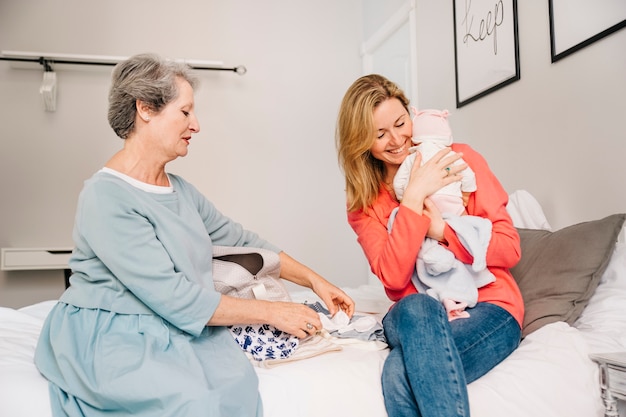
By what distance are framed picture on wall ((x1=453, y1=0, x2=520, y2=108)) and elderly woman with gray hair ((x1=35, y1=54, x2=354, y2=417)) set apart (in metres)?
1.44

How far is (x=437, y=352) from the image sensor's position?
3.79ft

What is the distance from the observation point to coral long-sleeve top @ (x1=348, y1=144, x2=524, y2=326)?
55.2 inches

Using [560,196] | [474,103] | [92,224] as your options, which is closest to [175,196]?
[92,224]

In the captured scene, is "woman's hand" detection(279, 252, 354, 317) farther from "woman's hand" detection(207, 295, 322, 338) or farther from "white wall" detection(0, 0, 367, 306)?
"white wall" detection(0, 0, 367, 306)

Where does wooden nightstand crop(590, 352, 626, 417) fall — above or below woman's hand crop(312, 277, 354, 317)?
below

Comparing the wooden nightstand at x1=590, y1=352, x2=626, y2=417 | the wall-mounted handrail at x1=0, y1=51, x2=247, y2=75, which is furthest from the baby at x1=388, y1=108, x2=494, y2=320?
the wall-mounted handrail at x1=0, y1=51, x2=247, y2=75

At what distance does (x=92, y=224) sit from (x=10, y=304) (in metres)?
2.67

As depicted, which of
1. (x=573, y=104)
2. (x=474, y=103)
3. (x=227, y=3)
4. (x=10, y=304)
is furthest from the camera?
(x=227, y=3)

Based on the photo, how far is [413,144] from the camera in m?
1.66

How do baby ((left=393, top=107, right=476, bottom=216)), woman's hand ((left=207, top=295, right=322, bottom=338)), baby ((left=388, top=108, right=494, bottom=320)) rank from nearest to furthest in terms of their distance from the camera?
1. woman's hand ((left=207, top=295, right=322, bottom=338))
2. baby ((left=388, top=108, right=494, bottom=320))
3. baby ((left=393, top=107, right=476, bottom=216))

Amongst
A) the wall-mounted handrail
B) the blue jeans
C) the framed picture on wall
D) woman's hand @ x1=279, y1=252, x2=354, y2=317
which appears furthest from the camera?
the wall-mounted handrail

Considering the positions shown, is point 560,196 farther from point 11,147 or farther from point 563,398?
point 11,147

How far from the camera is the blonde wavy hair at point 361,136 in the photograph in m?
1.60

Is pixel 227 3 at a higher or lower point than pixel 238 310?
higher
